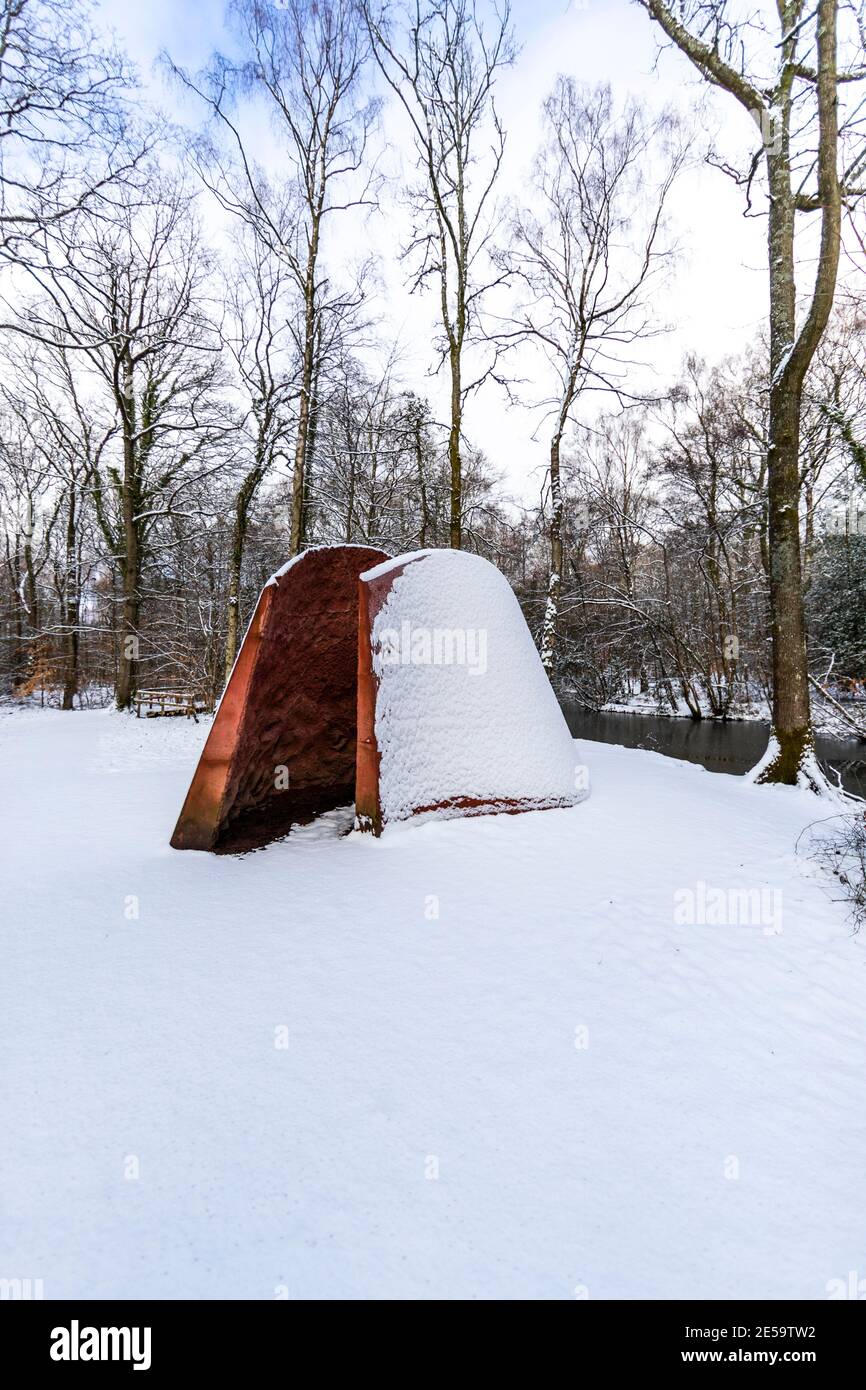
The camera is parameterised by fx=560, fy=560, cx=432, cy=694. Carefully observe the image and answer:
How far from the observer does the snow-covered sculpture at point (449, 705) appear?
4.39 metres

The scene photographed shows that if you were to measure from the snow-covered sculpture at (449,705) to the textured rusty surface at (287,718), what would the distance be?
626 mm

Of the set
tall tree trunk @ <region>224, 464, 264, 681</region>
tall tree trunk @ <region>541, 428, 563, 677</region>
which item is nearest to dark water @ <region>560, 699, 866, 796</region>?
tall tree trunk @ <region>541, 428, 563, 677</region>

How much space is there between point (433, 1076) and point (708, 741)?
44.5ft

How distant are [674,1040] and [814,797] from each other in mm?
5116

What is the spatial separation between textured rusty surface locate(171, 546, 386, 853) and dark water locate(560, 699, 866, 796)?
6930mm

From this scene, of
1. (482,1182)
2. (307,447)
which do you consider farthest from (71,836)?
(307,447)

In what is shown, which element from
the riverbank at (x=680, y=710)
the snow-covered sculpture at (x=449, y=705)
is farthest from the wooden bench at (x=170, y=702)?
the riverbank at (x=680, y=710)

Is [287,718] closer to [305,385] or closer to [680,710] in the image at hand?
[305,385]

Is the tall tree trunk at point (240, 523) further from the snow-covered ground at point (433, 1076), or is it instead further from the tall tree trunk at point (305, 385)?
the snow-covered ground at point (433, 1076)

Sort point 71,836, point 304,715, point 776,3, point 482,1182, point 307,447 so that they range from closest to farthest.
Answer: point 482,1182 < point 71,836 < point 304,715 < point 776,3 < point 307,447

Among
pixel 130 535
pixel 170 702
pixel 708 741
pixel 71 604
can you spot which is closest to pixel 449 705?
pixel 708 741

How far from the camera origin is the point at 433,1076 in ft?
6.60
